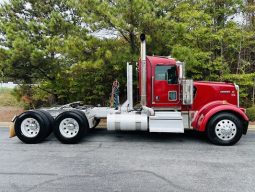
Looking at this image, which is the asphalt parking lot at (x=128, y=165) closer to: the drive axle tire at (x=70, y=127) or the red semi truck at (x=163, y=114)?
the drive axle tire at (x=70, y=127)

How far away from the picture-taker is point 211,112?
271 inches

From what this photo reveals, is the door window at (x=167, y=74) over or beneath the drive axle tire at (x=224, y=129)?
over

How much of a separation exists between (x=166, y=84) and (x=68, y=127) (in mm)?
3019

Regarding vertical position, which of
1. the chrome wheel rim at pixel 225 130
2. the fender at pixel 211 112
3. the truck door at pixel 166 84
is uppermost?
the truck door at pixel 166 84

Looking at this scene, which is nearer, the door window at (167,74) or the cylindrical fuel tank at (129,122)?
the cylindrical fuel tank at (129,122)

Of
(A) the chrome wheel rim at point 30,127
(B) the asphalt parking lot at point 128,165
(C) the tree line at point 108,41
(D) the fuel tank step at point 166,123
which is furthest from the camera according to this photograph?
(C) the tree line at point 108,41

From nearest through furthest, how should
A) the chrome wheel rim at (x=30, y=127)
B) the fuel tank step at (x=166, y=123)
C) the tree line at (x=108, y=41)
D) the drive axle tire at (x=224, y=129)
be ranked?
1. the drive axle tire at (x=224, y=129)
2. the fuel tank step at (x=166, y=123)
3. the chrome wheel rim at (x=30, y=127)
4. the tree line at (x=108, y=41)

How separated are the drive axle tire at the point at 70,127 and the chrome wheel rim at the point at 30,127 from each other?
0.54 meters

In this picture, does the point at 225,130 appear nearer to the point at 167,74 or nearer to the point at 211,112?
the point at 211,112

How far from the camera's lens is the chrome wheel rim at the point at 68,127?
7.22m

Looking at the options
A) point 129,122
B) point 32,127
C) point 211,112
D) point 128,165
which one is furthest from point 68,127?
point 211,112

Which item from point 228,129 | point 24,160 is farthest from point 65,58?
point 228,129

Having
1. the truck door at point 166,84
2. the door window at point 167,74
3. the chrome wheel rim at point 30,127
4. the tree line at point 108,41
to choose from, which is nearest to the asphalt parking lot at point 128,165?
the chrome wheel rim at point 30,127

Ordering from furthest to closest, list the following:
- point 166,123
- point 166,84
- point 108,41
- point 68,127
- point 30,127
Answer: point 108,41, point 166,84, point 30,127, point 68,127, point 166,123
